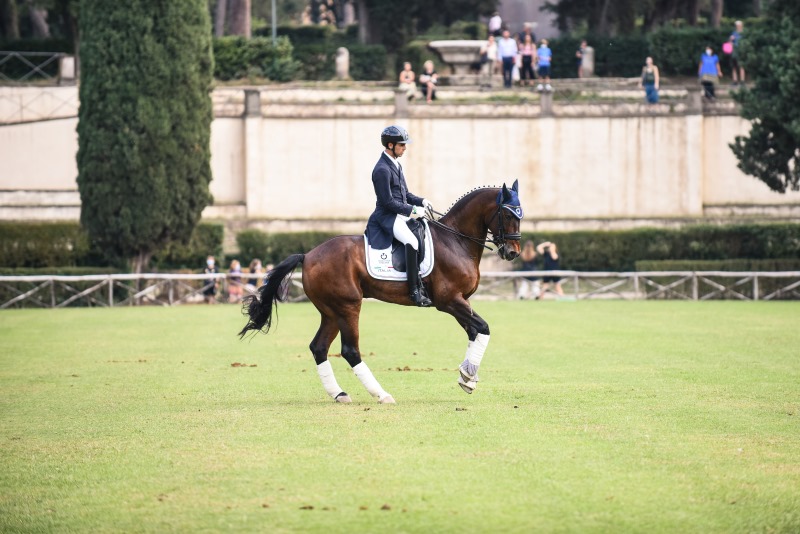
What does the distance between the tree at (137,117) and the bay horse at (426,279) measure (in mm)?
24929

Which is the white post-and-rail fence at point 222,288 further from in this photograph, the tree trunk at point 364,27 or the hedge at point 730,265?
the tree trunk at point 364,27

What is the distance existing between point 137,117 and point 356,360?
86.2 ft

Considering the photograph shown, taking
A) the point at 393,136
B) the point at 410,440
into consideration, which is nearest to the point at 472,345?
the point at 393,136

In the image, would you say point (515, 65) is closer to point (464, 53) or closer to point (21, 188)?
point (464, 53)

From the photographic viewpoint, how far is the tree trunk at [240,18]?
55875mm

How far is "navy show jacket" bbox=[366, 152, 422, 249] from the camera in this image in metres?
14.8

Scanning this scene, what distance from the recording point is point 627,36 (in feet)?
180

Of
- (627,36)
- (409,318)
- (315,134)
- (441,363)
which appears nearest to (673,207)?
(627,36)

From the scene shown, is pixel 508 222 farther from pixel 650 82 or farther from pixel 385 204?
pixel 650 82

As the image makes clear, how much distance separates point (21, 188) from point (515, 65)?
18.7 metres

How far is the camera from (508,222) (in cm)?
1490

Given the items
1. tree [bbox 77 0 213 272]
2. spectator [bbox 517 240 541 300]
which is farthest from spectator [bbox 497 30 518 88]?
tree [bbox 77 0 213 272]

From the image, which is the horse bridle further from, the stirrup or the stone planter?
the stone planter

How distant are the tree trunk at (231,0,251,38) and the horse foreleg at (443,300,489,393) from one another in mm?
42950
